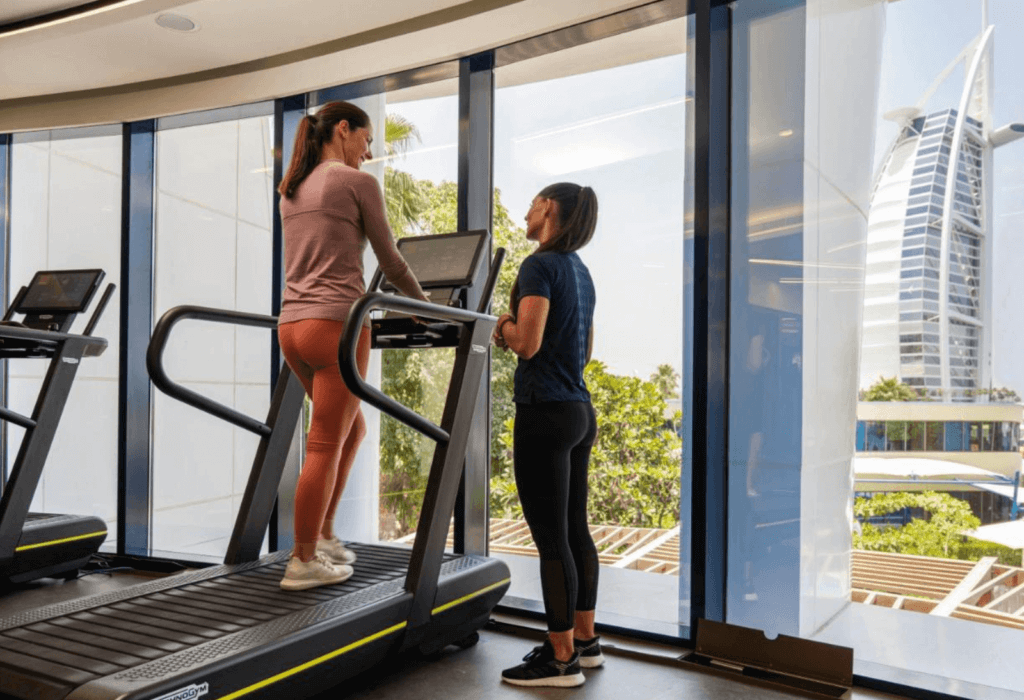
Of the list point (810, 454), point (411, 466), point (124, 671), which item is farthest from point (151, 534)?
point (810, 454)

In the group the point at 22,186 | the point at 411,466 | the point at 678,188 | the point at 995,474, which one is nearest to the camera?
the point at 995,474

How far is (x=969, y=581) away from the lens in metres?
2.76

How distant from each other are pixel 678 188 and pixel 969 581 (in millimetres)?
1839

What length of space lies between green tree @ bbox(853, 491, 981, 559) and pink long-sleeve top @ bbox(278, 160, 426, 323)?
1922 millimetres

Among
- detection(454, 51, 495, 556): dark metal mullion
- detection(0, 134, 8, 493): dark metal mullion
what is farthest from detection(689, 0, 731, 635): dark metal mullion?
detection(0, 134, 8, 493): dark metal mullion

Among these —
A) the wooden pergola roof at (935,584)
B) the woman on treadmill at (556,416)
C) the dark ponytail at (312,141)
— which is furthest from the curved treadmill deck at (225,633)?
the dark ponytail at (312,141)

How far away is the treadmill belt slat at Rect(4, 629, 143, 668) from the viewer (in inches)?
86.4

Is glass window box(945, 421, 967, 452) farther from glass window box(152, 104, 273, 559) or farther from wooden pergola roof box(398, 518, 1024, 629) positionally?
glass window box(152, 104, 273, 559)

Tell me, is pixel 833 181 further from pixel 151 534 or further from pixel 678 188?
pixel 151 534

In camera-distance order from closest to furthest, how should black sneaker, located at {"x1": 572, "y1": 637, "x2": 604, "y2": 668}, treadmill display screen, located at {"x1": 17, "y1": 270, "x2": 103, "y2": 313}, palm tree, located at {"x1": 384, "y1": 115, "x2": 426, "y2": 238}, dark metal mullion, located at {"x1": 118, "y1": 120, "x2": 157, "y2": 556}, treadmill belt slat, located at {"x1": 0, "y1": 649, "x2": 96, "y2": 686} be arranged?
treadmill belt slat, located at {"x1": 0, "y1": 649, "x2": 96, "y2": 686} → black sneaker, located at {"x1": 572, "y1": 637, "x2": 604, "y2": 668} → treadmill display screen, located at {"x1": 17, "y1": 270, "x2": 103, "y2": 313} → palm tree, located at {"x1": 384, "y1": 115, "x2": 426, "y2": 238} → dark metal mullion, located at {"x1": 118, "y1": 120, "x2": 157, "y2": 556}

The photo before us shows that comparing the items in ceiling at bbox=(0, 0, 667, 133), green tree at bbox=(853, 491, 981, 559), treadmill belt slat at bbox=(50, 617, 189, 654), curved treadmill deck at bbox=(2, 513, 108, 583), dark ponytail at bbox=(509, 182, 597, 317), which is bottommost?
curved treadmill deck at bbox=(2, 513, 108, 583)

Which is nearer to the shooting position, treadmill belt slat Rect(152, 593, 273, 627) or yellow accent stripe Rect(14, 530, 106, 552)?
treadmill belt slat Rect(152, 593, 273, 627)

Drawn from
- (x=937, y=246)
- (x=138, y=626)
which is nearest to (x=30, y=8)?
(x=138, y=626)

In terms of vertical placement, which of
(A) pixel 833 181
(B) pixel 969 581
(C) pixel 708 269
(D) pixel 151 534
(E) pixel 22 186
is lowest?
(D) pixel 151 534
